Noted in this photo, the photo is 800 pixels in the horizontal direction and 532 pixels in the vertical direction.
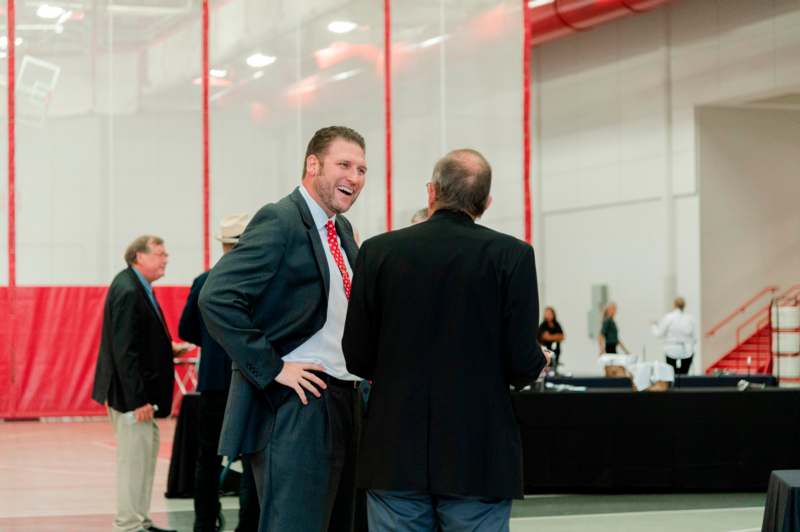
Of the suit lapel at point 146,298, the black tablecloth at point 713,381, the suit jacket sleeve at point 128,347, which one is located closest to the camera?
the suit jacket sleeve at point 128,347

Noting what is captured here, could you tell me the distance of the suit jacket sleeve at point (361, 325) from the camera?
10.1 ft

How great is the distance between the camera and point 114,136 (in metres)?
14.2

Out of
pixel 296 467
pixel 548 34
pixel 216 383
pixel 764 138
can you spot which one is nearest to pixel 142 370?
pixel 216 383

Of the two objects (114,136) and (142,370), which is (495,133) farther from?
(142,370)

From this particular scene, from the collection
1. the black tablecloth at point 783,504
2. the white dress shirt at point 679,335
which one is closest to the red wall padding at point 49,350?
the white dress shirt at point 679,335

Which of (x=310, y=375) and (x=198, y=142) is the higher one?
(x=198, y=142)

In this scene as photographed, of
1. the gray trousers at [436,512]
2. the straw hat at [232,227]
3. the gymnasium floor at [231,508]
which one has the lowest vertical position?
the gymnasium floor at [231,508]

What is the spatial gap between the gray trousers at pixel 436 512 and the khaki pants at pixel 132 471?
318 cm

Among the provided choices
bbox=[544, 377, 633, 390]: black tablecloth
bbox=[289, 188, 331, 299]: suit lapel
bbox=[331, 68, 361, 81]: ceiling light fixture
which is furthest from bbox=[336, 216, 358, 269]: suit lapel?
bbox=[331, 68, 361, 81]: ceiling light fixture

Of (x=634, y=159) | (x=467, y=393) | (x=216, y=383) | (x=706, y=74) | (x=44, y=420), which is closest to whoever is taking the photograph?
(x=467, y=393)

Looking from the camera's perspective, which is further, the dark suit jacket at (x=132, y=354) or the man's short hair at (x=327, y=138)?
the dark suit jacket at (x=132, y=354)

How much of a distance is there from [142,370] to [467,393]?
10.7 ft

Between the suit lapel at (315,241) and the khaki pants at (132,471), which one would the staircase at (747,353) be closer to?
the khaki pants at (132,471)

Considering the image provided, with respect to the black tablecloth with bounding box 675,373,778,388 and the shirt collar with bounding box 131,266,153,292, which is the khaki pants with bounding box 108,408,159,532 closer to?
the shirt collar with bounding box 131,266,153,292
